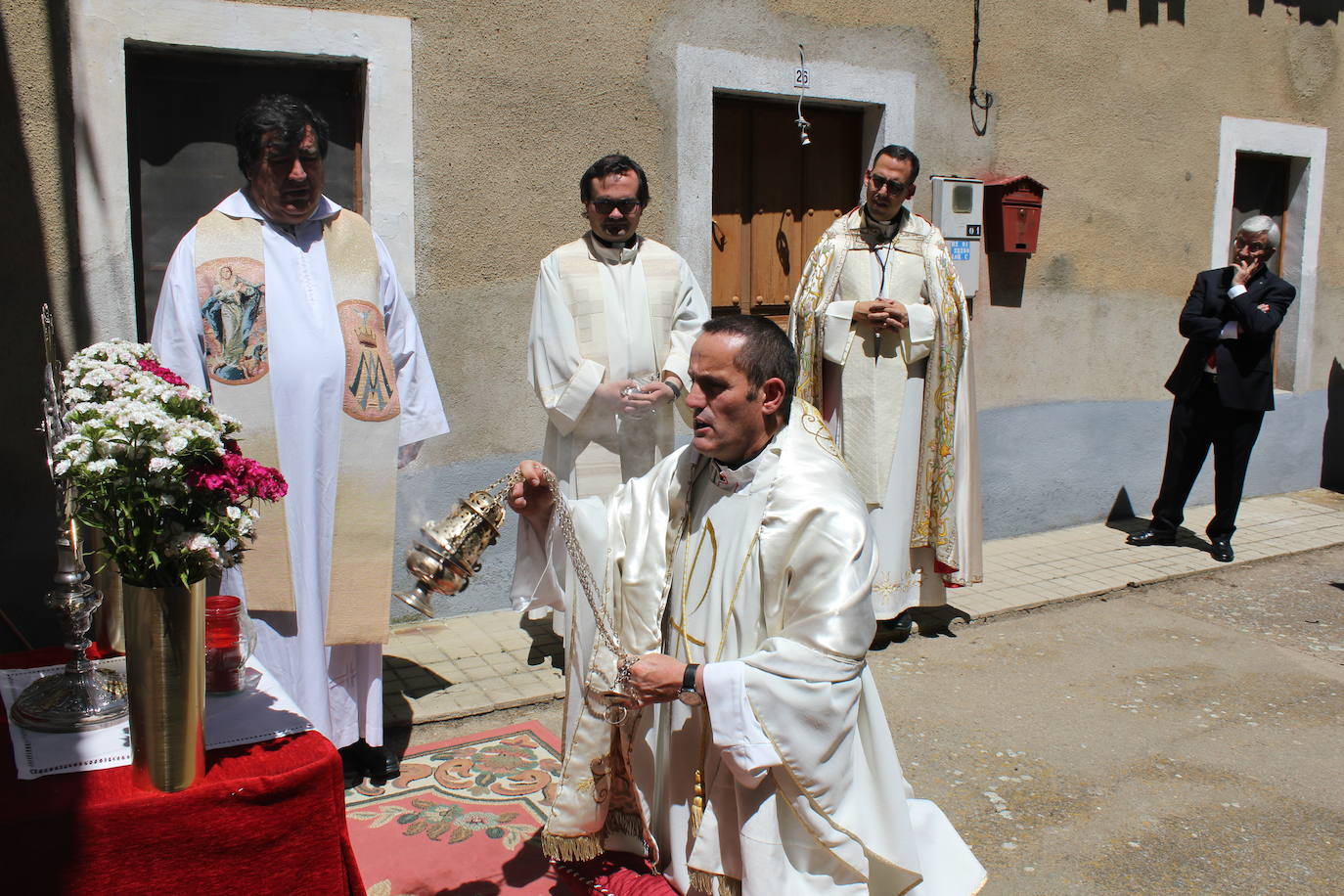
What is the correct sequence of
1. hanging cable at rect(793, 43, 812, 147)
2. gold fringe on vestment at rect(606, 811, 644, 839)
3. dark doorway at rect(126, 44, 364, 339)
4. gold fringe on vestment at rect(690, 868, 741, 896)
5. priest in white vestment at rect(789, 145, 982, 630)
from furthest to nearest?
1. hanging cable at rect(793, 43, 812, 147)
2. priest in white vestment at rect(789, 145, 982, 630)
3. dark doorway at rect(126, 44, 364, 339)
4. gold fringe on vestment at rect(606, 811, 644, 839)
5. gold fringe on vestment at rect(690, 868, 741, 896)

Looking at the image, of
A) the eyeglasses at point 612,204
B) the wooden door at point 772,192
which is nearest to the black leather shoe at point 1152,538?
the wooden door at point 772,192

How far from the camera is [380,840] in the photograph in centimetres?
357

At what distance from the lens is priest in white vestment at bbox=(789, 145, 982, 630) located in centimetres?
546

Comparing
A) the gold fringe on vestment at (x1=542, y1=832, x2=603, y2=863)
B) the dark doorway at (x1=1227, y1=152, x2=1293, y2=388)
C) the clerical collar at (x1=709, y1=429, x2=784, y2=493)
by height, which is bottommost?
the gold fringe on vestment at (x1=542, y1=832, x2=603, y2=863)

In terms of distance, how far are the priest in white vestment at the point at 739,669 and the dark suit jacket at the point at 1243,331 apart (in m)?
5.11

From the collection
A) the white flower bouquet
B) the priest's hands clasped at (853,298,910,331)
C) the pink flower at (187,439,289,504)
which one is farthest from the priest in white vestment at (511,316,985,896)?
the priest's hands clasped at (853,298,910,331)

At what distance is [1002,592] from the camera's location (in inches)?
252

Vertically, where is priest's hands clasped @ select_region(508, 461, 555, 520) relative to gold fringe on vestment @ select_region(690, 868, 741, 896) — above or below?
above

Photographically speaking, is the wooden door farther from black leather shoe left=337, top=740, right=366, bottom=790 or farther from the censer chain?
the censer chain

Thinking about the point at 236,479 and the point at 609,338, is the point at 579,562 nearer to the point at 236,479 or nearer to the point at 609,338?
the point at 236,479

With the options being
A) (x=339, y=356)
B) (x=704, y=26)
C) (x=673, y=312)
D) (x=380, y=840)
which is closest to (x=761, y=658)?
(x=380, y=840)

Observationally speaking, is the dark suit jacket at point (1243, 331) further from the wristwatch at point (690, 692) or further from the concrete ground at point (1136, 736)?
the wristwatch at point (690, 692)

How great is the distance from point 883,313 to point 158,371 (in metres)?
3.60

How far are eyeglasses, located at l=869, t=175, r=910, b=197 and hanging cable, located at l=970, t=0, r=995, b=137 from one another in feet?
6.85
